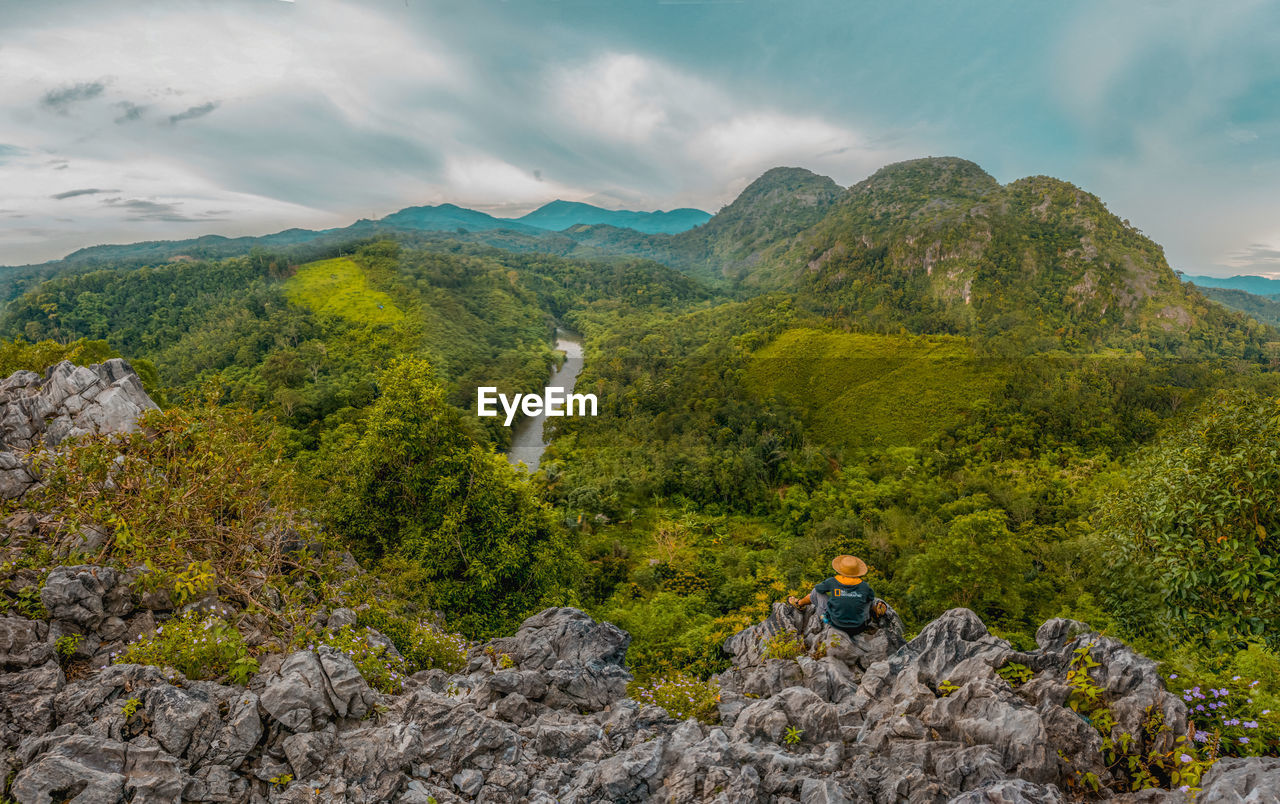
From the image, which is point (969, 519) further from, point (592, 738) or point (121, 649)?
point (121, 649)

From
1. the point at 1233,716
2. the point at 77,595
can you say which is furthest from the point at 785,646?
the point at 77,595

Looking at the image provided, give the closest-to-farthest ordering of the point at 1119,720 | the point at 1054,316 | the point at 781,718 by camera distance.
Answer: the point at 1119,720
the point at 781,718
the point at 1054,316

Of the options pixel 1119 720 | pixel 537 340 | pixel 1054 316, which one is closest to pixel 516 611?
pixel 1119 720

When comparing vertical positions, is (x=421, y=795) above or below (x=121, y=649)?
below

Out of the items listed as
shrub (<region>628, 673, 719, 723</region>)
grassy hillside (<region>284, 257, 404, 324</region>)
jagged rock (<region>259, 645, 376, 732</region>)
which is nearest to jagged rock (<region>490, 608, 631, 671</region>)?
shrub (<region>628, 673, 719, 723</region>)

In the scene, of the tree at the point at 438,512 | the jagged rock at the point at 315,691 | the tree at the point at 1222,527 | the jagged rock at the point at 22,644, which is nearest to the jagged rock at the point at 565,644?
the tree at the point at 438,512

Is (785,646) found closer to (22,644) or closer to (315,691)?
(315,691)
